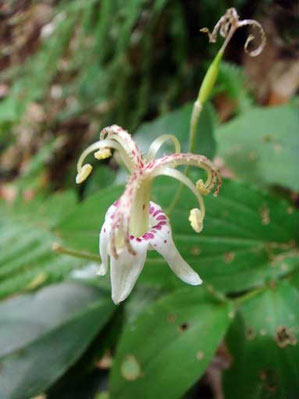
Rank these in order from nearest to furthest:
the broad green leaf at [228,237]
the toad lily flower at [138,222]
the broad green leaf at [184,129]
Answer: the toad lily flower at [138,222], the broad green leaf at [228,237], the broad green leaf at [184,129]

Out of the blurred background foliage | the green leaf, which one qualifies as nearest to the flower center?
the blurred background foliage

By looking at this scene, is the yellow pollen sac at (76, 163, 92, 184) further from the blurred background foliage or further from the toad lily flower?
the blurred background foliage

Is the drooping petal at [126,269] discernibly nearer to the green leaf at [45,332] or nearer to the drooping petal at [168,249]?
the drooping petal at [168,249]

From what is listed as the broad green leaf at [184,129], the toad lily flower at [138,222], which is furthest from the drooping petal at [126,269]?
the broad green leaf at [184,129]

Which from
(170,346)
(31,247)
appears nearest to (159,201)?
(170,346)

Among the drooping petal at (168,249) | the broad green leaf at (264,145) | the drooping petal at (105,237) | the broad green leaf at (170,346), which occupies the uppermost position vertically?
the broad green leaf at (264,145)

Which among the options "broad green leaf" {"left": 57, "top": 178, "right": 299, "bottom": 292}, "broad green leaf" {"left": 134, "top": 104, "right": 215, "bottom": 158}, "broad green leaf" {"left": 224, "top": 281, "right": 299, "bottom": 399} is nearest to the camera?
"broad green leaf" {"left": 224, "top": 281, "right": 299, "bottom": 399}

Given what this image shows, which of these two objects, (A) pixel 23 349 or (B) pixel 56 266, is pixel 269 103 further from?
(A) pixel 23 349
